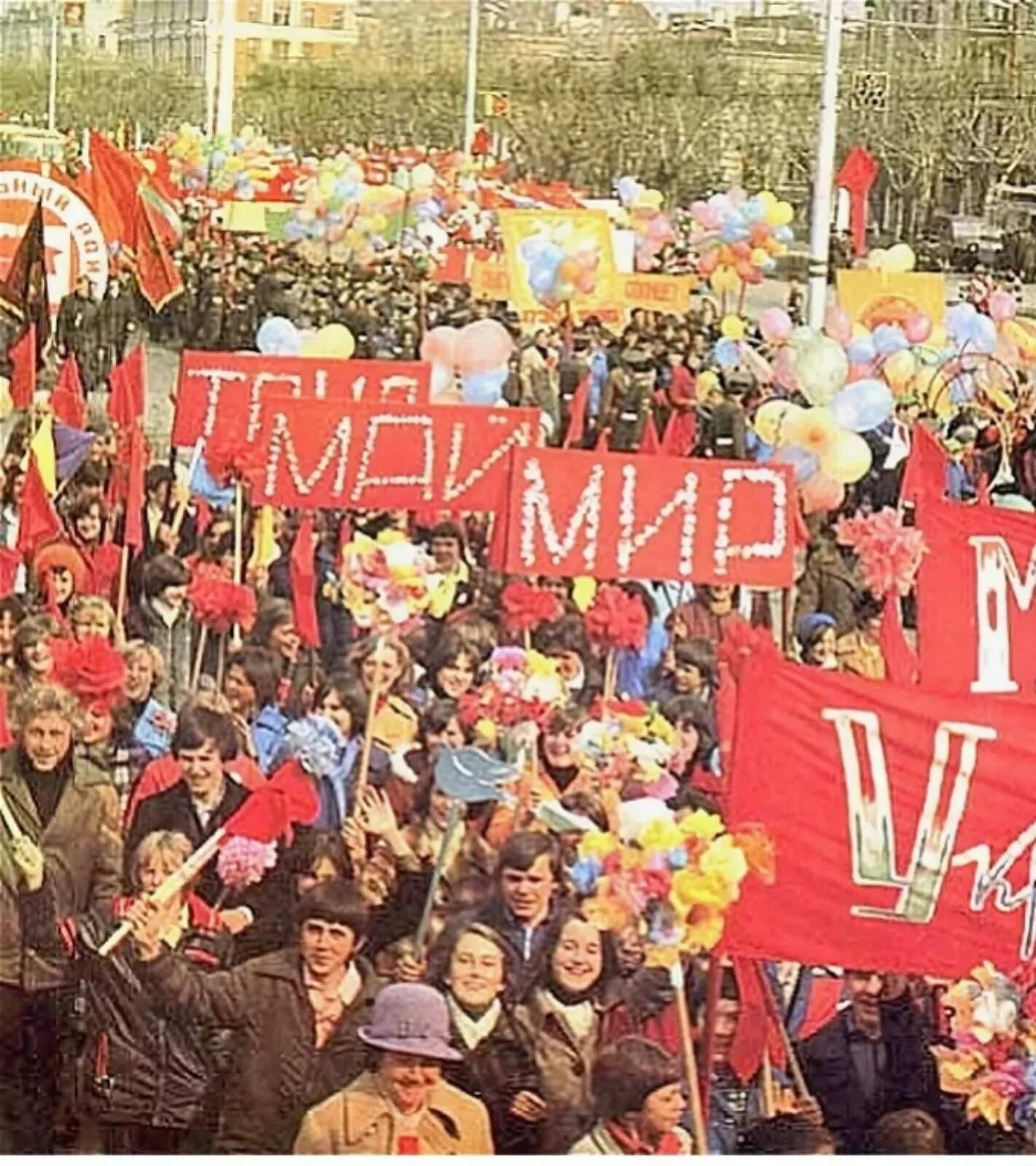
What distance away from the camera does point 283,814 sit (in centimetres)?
193

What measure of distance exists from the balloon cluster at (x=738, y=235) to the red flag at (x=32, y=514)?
66 cm

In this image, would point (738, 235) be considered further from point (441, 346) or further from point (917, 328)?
point (441, 346)

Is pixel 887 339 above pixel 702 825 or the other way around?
above

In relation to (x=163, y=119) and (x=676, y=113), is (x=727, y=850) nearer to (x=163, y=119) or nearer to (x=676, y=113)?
(x=676, y=113)

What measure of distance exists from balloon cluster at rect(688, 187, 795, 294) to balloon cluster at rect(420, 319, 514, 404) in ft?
0.67

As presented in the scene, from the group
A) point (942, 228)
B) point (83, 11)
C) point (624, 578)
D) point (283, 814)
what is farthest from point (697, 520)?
→ point (83, 11)

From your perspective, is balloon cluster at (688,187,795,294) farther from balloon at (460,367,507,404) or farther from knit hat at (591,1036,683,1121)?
knit hat at (591,1036,683,1121)

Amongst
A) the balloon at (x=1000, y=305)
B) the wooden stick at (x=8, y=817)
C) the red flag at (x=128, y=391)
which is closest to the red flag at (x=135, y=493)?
the red flag at (x=128, y=391)

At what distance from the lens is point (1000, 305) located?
6.41 ft

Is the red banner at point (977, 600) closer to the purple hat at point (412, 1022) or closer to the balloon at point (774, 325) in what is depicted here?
the balloon at point (774, 325)

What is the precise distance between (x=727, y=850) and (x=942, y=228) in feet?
2.10

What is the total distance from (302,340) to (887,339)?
565mm

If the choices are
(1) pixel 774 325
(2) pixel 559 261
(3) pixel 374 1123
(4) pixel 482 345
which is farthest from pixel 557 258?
(3) pixel 374 1123

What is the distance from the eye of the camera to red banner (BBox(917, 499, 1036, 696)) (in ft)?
6.49
